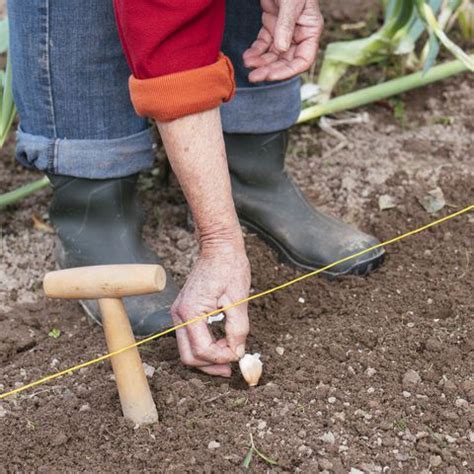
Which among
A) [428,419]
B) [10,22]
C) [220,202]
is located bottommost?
[428,419]

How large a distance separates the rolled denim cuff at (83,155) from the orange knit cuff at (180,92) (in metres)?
0.28

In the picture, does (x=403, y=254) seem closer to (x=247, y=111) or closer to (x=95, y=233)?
(x=247, y=111)

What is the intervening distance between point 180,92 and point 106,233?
427mm

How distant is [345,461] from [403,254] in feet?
1.73

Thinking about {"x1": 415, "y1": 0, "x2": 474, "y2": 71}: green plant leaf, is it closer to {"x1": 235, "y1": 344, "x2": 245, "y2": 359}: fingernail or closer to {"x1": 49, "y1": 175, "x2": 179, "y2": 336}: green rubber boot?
{"x1": 49, "y1": 175, "x2": 179, "y2": 336}: green rubber boot

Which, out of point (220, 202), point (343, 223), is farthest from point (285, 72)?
point (343, 223)

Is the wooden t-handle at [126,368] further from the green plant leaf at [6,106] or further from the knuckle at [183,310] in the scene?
the green plant leaf at [6,106]

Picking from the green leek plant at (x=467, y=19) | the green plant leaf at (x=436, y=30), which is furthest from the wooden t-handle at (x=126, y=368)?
the green leek plant at (x=467, y=19)

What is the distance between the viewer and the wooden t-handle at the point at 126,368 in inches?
46.9

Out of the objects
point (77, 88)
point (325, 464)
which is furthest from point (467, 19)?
point (325, 464)

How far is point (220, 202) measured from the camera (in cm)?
126

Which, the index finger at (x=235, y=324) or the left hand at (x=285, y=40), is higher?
the left hand at (x=285, y=40)

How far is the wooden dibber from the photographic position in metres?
1.13

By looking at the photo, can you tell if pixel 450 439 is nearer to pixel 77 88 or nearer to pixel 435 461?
pixel 435 461
